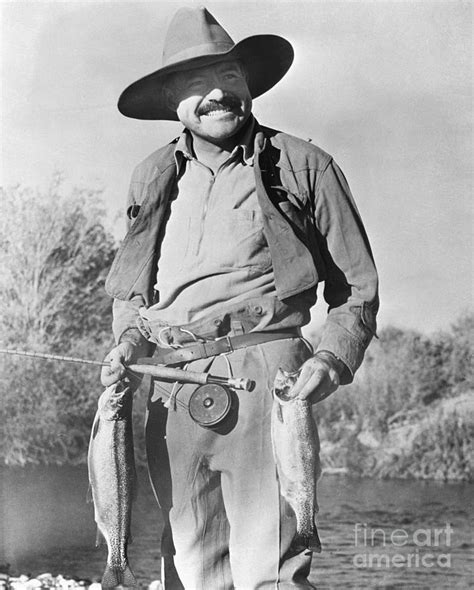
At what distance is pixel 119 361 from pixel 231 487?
48 cm

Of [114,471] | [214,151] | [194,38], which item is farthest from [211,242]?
[114,471]

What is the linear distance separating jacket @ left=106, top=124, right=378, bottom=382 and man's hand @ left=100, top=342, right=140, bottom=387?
9 cm

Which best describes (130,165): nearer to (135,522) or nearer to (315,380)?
(135,522)

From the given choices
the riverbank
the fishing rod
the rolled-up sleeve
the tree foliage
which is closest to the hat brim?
the rolled-up sleeve

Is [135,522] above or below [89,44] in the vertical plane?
below

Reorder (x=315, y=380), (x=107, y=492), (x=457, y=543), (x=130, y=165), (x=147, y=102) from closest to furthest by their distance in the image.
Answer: (x=315, y=380) < (x=107, y=492) < (x=147, y=102) < (x=457, y=543) < (x=130, y=165)

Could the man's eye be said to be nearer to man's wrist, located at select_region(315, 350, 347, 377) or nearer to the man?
the man

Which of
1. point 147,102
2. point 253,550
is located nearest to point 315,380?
point 253,550

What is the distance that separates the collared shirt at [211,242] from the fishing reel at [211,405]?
0.22m

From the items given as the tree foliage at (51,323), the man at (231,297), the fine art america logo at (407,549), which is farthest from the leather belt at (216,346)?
the tree foliage at (51,323)

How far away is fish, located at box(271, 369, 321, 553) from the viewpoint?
315 cm

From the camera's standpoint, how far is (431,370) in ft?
14.9

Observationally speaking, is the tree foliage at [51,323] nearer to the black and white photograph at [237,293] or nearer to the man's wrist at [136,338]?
the black and white photograph at [237,293]

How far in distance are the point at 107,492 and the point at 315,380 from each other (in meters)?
0.71
